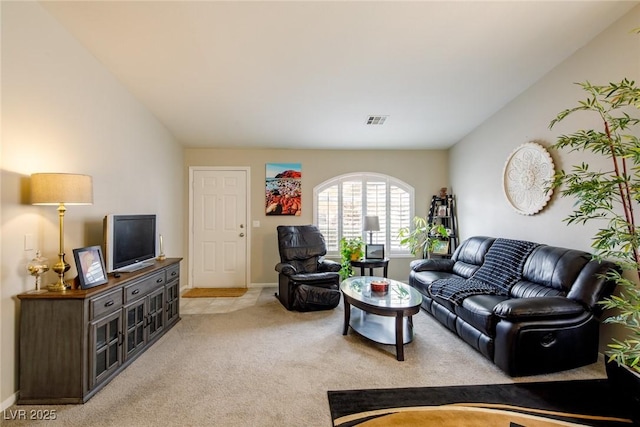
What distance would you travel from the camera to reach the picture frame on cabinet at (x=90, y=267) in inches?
83.3

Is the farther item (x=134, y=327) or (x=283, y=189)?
(x=283, y=189)

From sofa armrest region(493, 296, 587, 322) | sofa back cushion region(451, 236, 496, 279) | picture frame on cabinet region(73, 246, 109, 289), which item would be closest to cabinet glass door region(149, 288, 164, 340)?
picture frame on cabinet region(73, 246, 109, 289)

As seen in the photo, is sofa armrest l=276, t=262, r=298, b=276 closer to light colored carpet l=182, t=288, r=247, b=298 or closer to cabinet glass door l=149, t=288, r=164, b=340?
light colored carpet l=182, t=288, r=247, b=298

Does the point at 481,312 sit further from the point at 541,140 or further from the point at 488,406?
the point at 541,140

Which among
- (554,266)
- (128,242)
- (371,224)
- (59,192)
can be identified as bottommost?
(554,266)

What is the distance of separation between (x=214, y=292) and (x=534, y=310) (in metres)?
4.24

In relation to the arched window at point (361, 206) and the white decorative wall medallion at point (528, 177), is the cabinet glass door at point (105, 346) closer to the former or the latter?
the arched window at point (361, 206)

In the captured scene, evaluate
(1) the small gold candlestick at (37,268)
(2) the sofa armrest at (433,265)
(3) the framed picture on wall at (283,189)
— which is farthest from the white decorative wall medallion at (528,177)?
(1) the small gold candlestick at (37,268)

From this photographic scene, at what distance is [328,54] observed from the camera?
275cm

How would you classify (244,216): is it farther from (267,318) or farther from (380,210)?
(380,210)

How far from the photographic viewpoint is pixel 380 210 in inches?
205

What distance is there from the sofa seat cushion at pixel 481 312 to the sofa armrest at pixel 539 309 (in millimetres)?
132

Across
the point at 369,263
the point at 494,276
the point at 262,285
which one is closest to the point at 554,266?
the point at 494,276

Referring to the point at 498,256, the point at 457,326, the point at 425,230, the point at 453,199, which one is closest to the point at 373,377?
the point at 457,326
